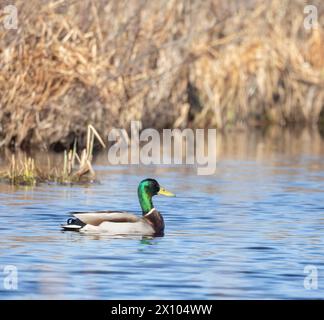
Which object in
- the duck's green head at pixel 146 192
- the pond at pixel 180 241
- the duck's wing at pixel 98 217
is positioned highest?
the duck's green head at pixel 146 192

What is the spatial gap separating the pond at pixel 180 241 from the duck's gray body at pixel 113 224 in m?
0.09

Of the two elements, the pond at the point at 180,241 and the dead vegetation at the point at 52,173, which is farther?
the dead vegetation at the point at 52,173

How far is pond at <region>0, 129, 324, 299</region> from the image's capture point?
398 inches

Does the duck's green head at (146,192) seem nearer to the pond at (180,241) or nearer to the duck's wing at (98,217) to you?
the pond at (180,241)

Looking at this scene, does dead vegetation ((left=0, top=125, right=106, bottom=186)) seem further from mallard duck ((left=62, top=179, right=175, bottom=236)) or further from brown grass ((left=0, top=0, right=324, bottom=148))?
mallard duck ((left=62, top=179, right=175, bottom=236))

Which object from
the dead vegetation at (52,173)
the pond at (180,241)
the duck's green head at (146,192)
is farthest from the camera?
the dead vegetation at (52,173)

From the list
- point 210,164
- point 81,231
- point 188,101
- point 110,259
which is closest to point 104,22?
point 210,164

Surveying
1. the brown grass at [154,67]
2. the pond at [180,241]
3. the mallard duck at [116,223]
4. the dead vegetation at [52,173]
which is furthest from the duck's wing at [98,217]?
the brown grass at [154,67]

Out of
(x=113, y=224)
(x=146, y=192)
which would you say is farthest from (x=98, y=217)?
(x=146, y=192)

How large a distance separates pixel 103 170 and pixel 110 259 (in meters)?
8.58

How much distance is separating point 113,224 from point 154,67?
1289cm

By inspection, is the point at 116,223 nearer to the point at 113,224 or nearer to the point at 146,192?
the point at 113,224

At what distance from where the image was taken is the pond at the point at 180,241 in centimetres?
1012

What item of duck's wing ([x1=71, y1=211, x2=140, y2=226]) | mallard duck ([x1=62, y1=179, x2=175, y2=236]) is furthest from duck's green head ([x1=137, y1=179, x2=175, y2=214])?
duck's wing ([x1=71, y1=211, x2=140, y2=226])
